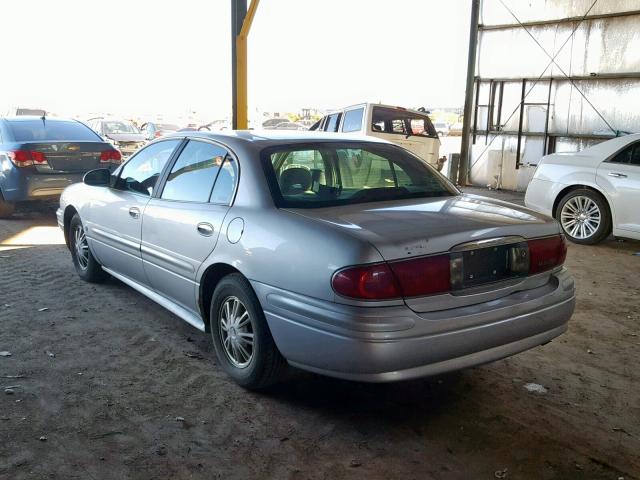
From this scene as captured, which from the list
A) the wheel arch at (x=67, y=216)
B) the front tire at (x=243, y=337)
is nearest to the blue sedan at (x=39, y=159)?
the wheel arch at (x=67, y=216)

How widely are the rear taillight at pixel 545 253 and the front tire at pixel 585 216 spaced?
476cm

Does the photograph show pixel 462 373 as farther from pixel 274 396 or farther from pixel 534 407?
pixel 274 396

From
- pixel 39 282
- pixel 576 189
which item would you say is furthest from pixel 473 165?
pixel 39 282

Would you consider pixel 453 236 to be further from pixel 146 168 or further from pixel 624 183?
pixel 624 183

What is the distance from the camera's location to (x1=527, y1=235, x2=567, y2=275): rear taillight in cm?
314

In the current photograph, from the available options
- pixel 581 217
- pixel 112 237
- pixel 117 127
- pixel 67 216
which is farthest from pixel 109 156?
pixel 117 127

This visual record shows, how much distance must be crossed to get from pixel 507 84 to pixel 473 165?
2067mm

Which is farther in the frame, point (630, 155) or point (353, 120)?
point (353, 120)

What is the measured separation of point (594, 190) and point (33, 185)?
764 cm

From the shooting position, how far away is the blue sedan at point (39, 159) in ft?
27.9

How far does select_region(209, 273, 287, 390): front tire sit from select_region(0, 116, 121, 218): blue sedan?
6.10 m

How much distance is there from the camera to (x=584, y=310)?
505cm

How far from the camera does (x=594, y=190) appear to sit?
7633 millimetres

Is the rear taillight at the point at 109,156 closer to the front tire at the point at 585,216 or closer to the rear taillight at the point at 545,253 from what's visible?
the front tire at the point at 585,216
